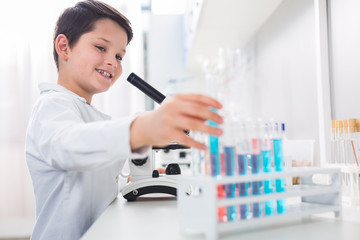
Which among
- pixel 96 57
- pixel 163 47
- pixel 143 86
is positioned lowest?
pixel 143 86

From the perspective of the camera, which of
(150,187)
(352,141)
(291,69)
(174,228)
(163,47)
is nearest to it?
(174,228)

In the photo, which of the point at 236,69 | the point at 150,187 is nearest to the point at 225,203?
the point at 236,69

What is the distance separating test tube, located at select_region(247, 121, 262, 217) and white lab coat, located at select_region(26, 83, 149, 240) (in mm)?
191

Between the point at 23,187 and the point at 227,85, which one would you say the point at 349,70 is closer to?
the point at 227,85

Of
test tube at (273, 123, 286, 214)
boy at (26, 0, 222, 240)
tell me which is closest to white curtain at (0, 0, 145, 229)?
boy at (26, 0, 222, 240)

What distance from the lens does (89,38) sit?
1008mm

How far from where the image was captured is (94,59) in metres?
1.01

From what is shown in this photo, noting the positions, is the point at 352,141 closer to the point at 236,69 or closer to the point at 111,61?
the point at 236,69

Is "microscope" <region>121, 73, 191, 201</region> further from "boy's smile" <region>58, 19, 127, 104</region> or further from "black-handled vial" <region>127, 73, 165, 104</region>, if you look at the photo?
"boy's smile" <region>58, 19, 127, 104</region>

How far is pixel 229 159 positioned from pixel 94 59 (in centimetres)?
64

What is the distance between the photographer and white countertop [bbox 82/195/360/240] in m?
0.51

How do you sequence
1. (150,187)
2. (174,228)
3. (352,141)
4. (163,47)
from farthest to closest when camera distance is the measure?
(163,47) < (150,187) < (352,141) < (174,228)

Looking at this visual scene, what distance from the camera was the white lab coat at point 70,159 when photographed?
601 mm

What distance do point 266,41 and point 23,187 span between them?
6.25 ft
